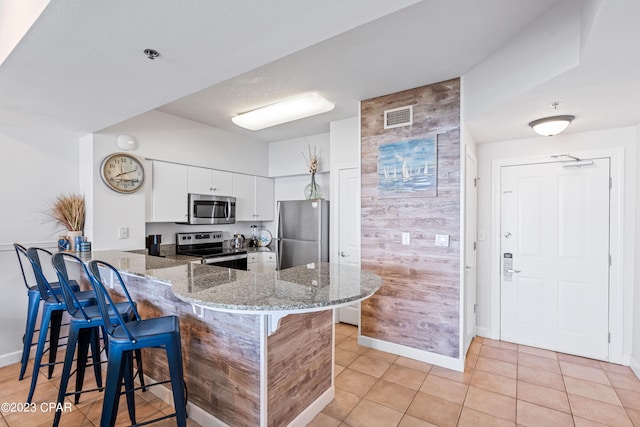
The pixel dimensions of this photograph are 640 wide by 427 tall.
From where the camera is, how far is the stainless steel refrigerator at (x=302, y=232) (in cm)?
385

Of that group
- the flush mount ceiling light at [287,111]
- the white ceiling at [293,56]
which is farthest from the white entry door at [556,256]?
the flush mount ceiling light at [287,111]

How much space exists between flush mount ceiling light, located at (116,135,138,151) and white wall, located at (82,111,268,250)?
49mm

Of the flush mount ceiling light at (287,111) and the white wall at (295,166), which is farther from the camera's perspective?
the white wall at (295,166)

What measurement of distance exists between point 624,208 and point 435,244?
1777mm

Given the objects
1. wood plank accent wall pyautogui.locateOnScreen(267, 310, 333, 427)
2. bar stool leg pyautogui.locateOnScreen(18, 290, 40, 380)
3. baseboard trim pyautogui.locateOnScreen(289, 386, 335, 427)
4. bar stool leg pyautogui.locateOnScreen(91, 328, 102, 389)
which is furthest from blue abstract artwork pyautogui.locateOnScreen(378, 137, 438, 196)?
bar stool leg pyautogui.locateOnScreen(18, 290, 40, 380)

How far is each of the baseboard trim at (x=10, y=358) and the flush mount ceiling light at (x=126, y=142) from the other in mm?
2126

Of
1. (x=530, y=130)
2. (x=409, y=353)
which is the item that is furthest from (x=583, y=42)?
(x=409, y=353)

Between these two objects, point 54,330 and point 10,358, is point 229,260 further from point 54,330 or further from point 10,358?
point 10,358

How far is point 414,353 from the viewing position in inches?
113

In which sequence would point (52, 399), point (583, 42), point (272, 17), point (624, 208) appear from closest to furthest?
point (272, 17)
point (583, 42)
point (52, 399)
point (624, 208)

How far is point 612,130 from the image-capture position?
280 centimetres

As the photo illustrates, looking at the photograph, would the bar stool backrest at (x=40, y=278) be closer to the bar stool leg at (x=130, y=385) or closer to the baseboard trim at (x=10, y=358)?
the bar stool leg at (x=130, y=385)

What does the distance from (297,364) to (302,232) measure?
2.23 meters

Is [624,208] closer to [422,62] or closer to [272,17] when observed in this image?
[422,62]
